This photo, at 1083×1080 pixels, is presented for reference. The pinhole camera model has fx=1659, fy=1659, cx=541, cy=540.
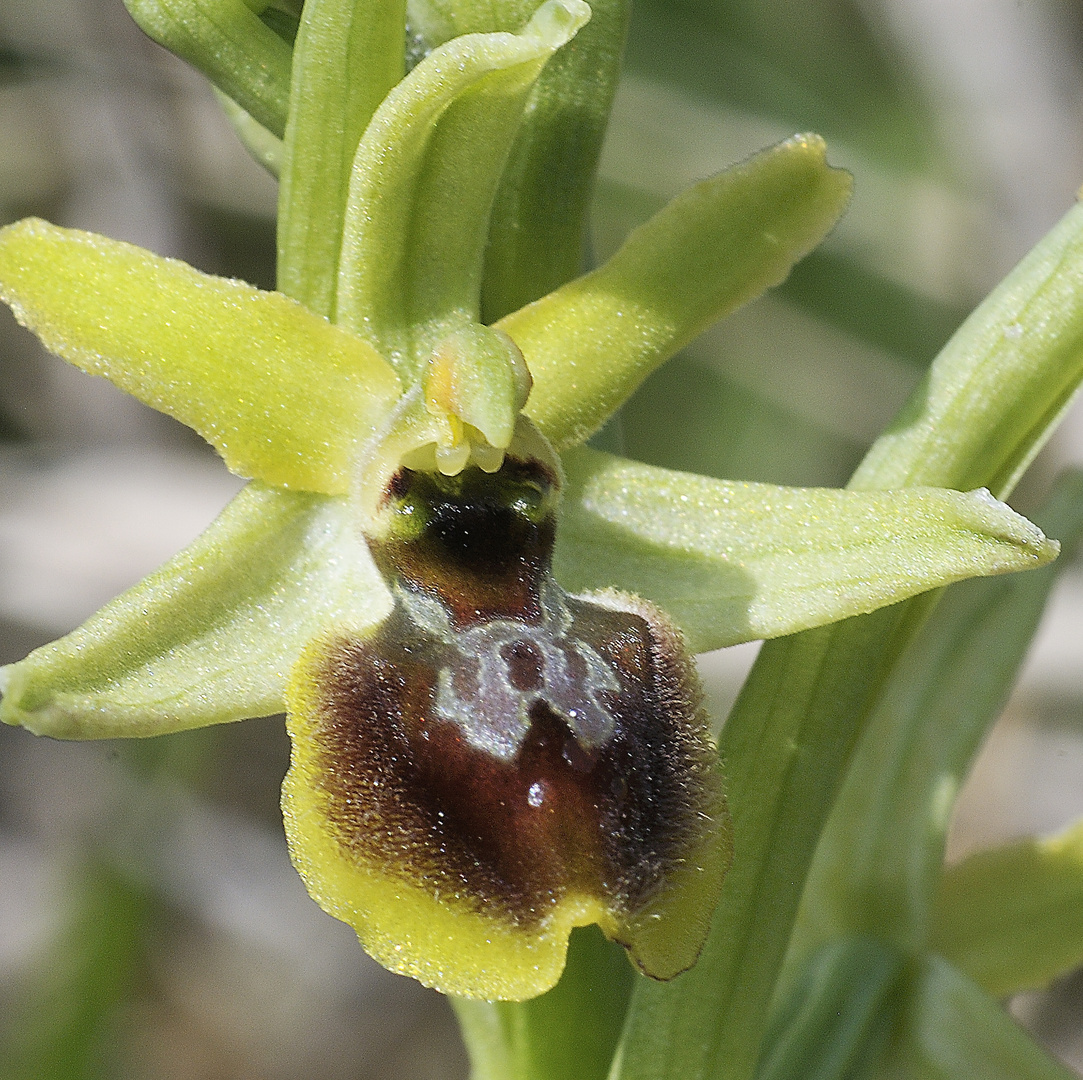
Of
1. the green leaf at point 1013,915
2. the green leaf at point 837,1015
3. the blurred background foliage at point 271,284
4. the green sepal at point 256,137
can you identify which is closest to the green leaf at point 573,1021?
the green leaf at point 837,1015

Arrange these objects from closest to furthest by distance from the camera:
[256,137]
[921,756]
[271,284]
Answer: [256,137] → [921,756] → [271,284]

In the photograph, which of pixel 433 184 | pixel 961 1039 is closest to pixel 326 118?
pixel 433 184

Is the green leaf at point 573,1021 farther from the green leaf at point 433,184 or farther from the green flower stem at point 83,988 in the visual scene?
the green flower stem at point 83,988

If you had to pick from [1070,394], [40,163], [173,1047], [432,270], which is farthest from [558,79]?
[173,1047]

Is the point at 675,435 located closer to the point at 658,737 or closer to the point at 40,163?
the point at 40,163

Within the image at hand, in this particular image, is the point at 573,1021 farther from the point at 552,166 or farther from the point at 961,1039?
the point at 552,166
